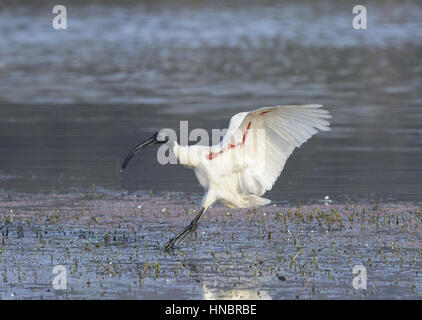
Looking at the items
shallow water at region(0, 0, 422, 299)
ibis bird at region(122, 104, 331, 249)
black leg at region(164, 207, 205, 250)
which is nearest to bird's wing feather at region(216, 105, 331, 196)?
ibis bird at region(122, 104, 331, 249)

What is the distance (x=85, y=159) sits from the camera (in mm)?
15266

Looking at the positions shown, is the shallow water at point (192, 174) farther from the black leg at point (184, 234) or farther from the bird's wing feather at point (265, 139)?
the bird's wing feather at point (265, 139)

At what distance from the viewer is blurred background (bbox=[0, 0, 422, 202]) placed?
45.8 feet

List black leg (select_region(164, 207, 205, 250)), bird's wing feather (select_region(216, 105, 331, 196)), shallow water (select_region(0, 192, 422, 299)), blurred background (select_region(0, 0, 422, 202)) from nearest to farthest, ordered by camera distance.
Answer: shallow water (select_region(0, 192, 422, 299)), bird's wing feather (select_region(216, 105, 331, 196)), black leg (select_region(164, 207, 205, 250)), blurred background (select_region(0, 0, 422, 202))

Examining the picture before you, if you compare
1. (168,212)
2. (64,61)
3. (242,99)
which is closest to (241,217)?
(168,212)

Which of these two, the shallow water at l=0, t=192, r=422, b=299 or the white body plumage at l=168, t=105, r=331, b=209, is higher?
the white body plumage at l=168, t=105, r=331, b=209

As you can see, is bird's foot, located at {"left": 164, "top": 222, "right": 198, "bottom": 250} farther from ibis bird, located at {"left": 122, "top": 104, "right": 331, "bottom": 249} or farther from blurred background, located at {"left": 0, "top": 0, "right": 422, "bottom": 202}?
blurred background, located at {"left": 0, "top": 0, "right": 422, "bottom": 202}

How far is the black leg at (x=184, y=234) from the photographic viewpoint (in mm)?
9664

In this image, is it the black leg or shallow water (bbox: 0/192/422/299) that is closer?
shallow water (bbox: 0/192/422/299)

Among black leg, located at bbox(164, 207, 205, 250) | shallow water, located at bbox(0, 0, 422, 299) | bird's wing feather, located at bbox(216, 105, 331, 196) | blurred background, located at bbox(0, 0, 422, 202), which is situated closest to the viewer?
shallow water, located at bbox(0, 0, 422, 299)

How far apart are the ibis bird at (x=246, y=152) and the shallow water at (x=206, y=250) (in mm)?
474

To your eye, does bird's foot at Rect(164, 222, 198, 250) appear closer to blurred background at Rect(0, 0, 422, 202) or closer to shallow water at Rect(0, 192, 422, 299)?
shallow water at Rect(0, 192, 422, 299)

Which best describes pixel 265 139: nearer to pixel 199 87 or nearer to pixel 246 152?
pixel 246 152

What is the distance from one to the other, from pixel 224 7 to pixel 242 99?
2667 centimetres
